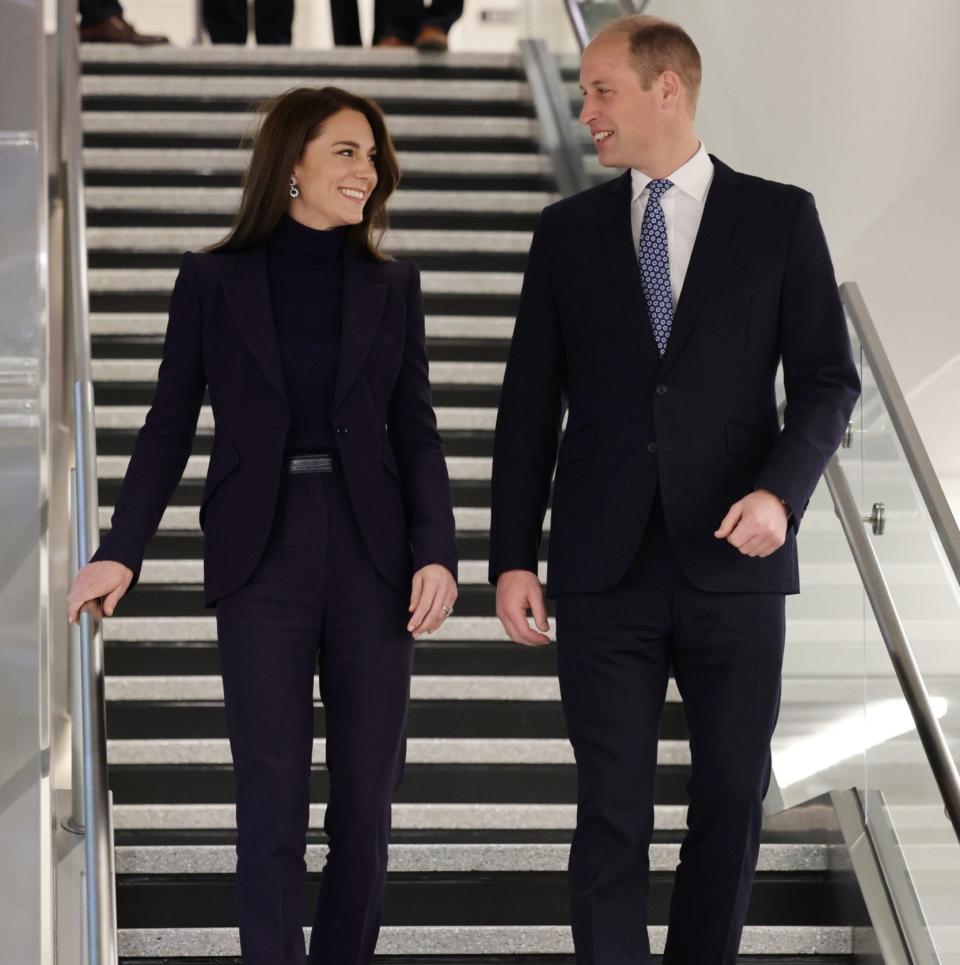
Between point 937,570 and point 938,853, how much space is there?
0.56 m

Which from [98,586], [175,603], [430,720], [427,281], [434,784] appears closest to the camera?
[98,586]

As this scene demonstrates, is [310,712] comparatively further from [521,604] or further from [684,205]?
[684,205]

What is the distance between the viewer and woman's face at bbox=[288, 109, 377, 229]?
2912 mm

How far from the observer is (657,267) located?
2.87 meters

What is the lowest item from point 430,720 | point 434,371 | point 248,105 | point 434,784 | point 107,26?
point 434,784

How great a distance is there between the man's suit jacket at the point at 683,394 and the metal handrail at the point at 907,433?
53cm

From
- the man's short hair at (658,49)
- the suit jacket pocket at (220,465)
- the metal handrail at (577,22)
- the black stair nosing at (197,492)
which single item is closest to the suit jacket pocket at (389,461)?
the suit jacket pocket at (220,465)

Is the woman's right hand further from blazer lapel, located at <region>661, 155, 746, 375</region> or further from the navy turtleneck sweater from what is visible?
blazer lapel, located at <region>661, 155, 746, 375</region>

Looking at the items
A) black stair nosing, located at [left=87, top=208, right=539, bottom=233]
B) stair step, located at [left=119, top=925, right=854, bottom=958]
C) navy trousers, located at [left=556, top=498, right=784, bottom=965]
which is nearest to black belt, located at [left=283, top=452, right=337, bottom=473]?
navy trousers, located at [left=556, top=498, right=784, bottom=965]

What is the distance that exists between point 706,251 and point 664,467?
0.38m

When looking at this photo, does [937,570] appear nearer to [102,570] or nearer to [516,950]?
[516,950]

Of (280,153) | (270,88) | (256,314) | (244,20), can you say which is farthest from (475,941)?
(244,20)

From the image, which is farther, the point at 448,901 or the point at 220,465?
the point at 448,901

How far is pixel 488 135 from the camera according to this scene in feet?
25.0
